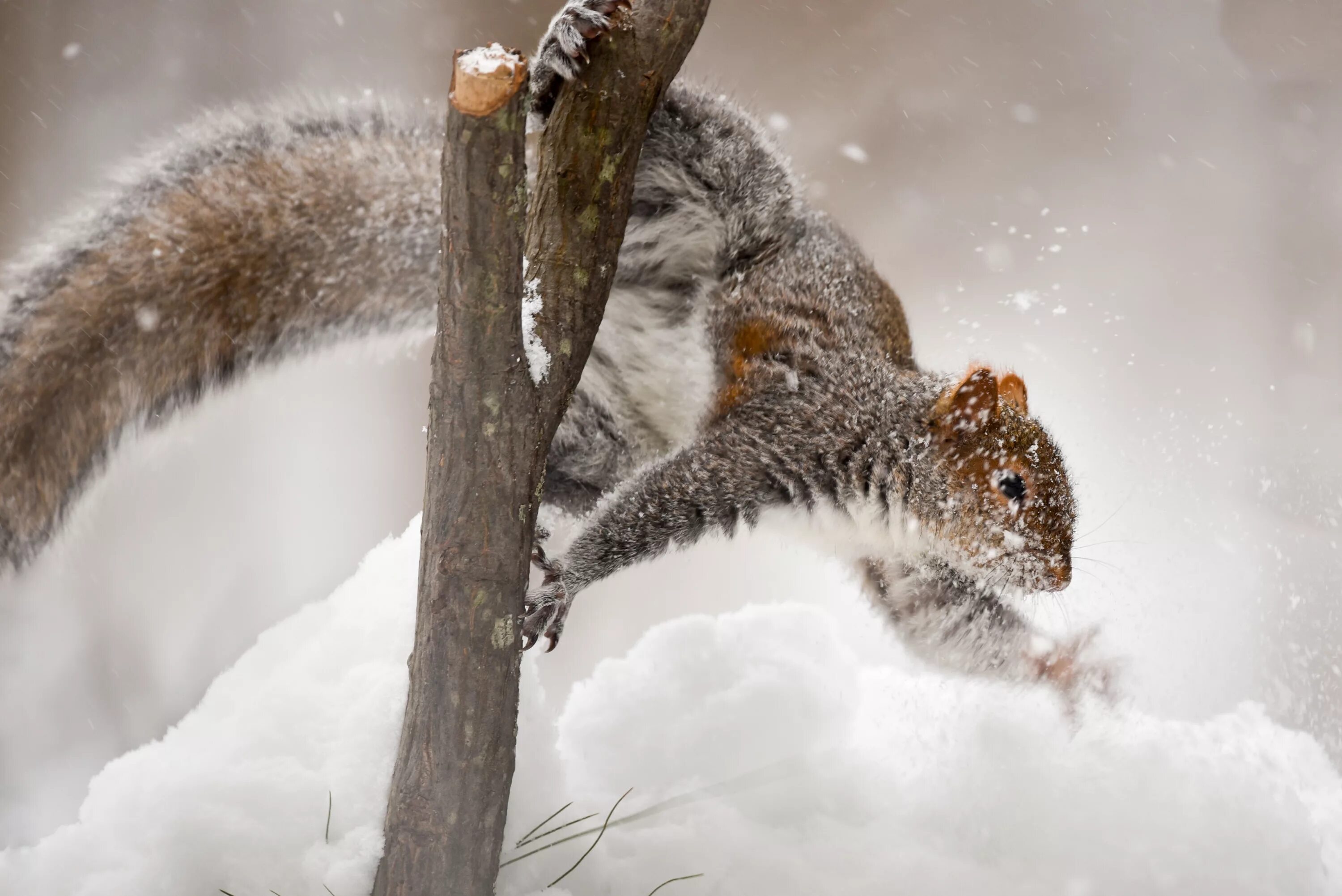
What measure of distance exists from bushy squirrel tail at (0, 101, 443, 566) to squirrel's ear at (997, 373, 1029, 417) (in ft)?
4.01

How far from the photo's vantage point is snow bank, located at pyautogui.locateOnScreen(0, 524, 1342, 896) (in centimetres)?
168

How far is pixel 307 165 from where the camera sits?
201 cm

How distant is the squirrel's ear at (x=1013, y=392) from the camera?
2072mm

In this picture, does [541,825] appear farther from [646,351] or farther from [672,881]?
[646,351]

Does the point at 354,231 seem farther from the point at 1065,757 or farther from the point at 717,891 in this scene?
the point at 1065,757

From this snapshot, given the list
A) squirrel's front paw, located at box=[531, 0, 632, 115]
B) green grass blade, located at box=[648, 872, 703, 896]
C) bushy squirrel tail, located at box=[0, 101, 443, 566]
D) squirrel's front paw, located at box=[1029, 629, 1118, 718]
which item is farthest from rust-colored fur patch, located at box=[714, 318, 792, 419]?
squirrel's front paw, located at box=[1029, 629, 1118, 718]

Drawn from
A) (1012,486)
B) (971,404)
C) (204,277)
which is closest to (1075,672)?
(1012,486)

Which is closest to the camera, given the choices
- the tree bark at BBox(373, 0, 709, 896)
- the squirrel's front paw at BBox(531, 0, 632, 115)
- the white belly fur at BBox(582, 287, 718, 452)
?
the tree bark at BBox(373, 0, 709, 896)

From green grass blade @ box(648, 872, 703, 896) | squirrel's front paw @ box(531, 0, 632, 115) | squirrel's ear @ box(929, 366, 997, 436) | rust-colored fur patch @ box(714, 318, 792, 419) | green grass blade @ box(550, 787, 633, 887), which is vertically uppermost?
squirrel's front paw @ box(531, 0, 632, 115)

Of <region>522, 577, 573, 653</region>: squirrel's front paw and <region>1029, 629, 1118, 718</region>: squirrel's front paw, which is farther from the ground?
<region>522, 577, 573, 653</region>: squirrel's front paw

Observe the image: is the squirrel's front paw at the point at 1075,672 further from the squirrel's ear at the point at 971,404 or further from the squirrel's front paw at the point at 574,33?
the squirrel's front paw at the point at 574,33

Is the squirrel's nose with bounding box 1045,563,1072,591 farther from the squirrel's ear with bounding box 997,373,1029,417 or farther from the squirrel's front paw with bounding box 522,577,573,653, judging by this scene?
the squirrel's front paw with bounding box 522,577,573,653

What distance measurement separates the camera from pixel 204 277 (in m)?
1.81

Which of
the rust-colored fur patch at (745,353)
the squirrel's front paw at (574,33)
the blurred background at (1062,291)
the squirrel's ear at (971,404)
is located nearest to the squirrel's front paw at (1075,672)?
the blurred background at (1062,291)
